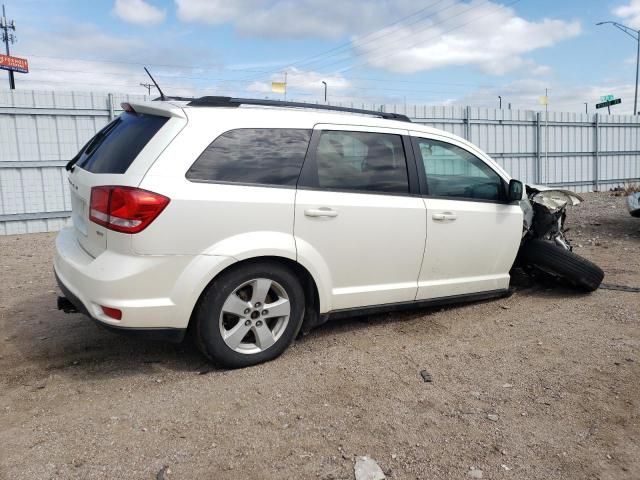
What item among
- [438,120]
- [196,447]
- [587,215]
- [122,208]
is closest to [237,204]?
[122,208]

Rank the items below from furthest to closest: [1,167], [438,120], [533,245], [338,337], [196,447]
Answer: [438,120] < [1,167] < [533,245] < [338,337] < [196,447]

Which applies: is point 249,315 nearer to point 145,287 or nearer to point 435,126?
point 145,287

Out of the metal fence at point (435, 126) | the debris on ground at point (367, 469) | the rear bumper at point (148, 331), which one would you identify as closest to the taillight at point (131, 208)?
the rear bumper at point (148, 331)

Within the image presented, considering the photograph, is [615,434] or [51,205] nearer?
[615,434]

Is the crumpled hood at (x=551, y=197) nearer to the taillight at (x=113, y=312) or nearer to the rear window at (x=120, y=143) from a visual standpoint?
the rear window at (x=120, y=143)

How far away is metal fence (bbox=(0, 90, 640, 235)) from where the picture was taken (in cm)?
1010

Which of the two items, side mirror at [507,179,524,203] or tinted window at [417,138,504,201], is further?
side mirror at [507,179,524,203]

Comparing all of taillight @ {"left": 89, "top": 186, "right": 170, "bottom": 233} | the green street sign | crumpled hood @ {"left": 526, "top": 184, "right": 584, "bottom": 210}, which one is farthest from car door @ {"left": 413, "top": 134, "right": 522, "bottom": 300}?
the green street sign

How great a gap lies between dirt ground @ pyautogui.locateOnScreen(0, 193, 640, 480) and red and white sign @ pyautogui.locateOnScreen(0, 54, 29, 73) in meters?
35.6

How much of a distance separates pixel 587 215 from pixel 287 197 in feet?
30.0

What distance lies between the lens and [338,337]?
4258mm

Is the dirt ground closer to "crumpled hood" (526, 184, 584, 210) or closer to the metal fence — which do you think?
"crumpled hood" (526, 184, 584, 210)

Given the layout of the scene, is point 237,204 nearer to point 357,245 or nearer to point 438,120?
point 357,245

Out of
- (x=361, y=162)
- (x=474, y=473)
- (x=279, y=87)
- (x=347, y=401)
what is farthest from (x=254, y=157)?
(x=279, y=87)
